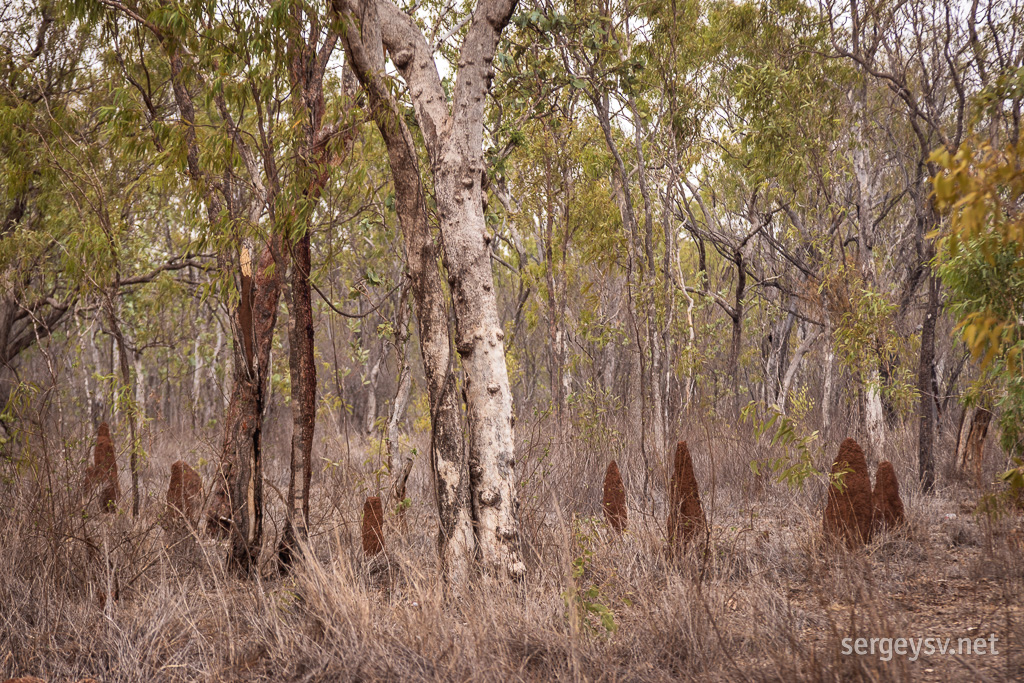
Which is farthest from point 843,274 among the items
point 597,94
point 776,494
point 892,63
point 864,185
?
point 597,94

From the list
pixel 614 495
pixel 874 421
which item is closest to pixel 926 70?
pixel 874 421

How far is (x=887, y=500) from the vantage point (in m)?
5.86

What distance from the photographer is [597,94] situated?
810cm

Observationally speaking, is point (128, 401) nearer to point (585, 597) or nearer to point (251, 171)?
point (251, 171)

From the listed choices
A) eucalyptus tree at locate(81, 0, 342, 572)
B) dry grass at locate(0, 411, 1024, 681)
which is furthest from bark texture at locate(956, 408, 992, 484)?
eucalyptus tree at locate(81, 0, 342, 572)

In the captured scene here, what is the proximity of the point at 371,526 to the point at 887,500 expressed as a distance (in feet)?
14.3

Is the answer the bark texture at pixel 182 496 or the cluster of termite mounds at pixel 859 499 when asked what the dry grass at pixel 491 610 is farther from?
the cluster of termite mounds at pixel 859 499

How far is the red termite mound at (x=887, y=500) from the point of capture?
19.1ft

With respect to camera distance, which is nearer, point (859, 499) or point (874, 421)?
point (859, 499)

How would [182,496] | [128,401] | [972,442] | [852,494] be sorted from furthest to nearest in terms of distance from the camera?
[972,442]
[182,496]
[128,401]
[852,494]

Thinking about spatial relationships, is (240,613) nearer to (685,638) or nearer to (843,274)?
(685,638)

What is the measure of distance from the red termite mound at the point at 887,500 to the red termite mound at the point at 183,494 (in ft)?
18.4

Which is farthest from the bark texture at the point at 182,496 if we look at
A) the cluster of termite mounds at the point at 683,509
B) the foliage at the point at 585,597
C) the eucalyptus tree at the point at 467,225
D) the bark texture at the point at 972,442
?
the bark texture at the point at 972,442

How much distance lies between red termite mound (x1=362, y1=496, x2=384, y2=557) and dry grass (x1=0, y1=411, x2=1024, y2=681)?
0.15 metres
